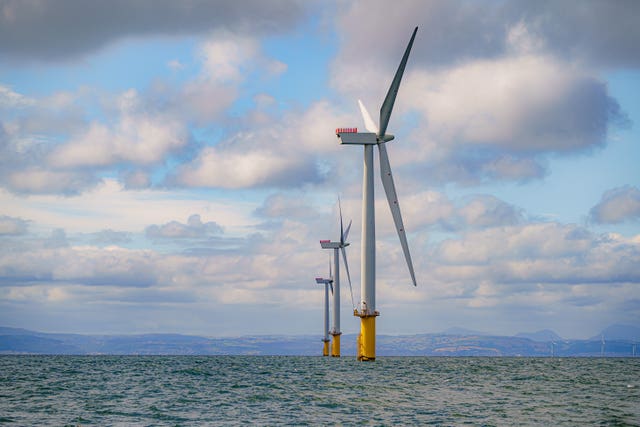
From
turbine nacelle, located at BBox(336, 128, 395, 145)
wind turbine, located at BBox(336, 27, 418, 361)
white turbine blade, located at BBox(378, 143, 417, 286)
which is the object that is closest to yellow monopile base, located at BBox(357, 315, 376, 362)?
wind turbine, located at BBox(336, 27, 418, 361)

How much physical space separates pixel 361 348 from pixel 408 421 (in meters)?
62.6

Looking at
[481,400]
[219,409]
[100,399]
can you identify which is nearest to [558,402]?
[481,400]

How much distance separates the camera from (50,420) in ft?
165

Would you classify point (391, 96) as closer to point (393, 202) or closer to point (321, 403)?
point (393, 202)

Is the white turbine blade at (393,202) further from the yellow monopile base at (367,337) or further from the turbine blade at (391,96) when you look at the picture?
the yellow monopile base at (367,337)

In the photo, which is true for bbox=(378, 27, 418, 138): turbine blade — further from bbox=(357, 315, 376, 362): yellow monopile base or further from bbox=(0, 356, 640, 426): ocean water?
bbox=(0, 356, 640, 426): ocean water

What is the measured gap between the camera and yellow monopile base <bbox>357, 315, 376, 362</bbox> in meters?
104

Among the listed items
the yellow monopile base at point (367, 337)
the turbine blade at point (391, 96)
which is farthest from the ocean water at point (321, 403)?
the turbine blade at point (391, 96)

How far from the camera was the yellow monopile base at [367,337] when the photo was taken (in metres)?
104

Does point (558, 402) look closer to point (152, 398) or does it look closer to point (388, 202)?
point (152, 398)

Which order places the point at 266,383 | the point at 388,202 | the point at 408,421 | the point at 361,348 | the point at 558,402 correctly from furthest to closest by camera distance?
the point at 361,348 < the point at 388,202 < the point at 266,383 < the point at 558,402 < the point at 408,421

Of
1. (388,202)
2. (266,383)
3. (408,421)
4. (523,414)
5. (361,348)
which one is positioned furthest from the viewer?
(361,348)

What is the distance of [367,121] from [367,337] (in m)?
33.5

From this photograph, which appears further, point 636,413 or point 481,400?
point 481,400
